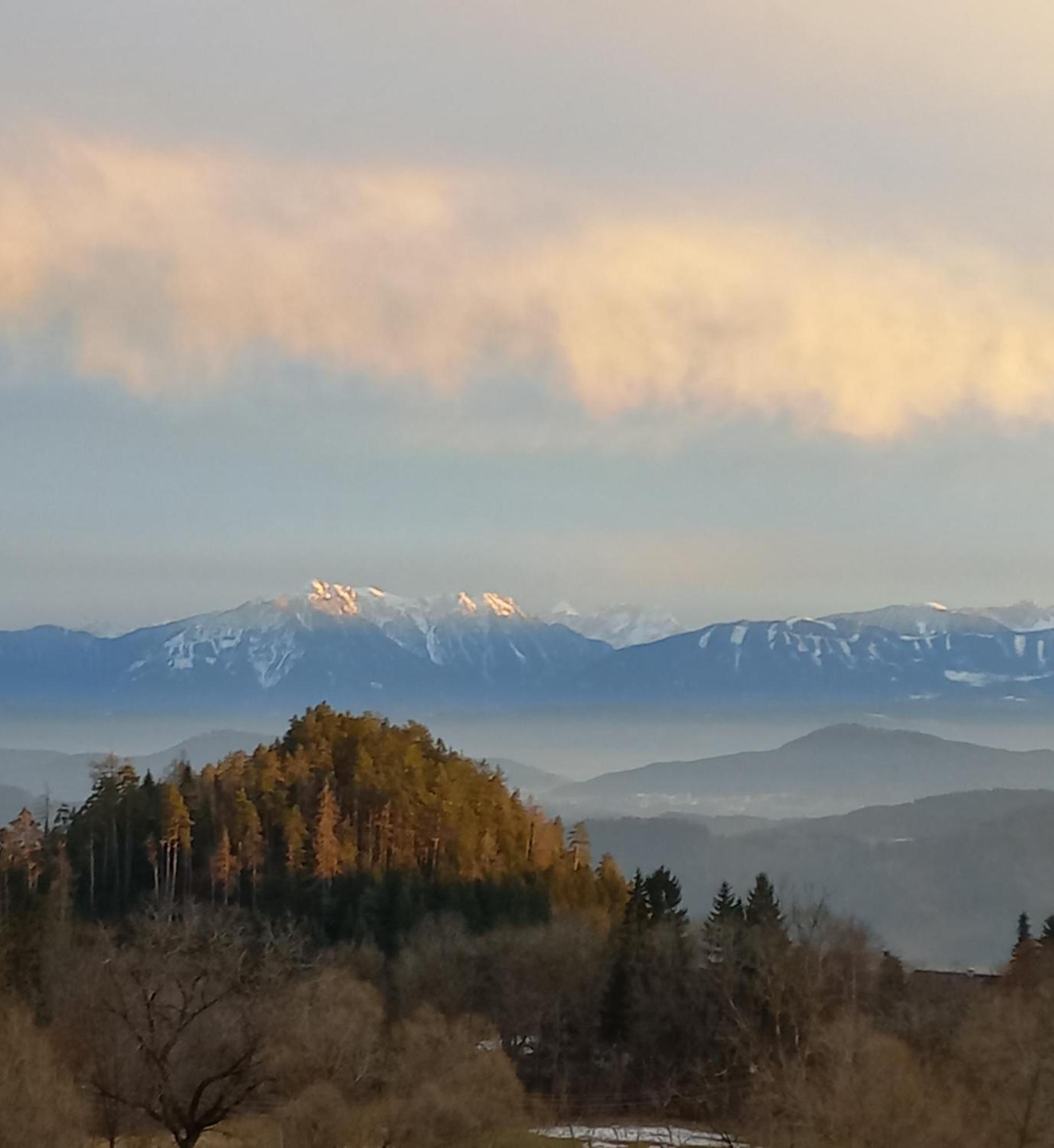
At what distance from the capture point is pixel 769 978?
184 ft

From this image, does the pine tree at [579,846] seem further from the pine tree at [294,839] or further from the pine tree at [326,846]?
the pine tree at [294,839]

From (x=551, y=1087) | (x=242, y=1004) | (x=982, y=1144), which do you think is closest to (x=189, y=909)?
(x=551, y=1087)

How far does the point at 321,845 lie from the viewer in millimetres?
81125

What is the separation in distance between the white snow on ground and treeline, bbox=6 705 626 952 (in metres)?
19.9

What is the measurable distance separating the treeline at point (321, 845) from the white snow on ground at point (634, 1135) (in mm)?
19940

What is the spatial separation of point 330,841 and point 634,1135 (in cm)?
Answer: 2978

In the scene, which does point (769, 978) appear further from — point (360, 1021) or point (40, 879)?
point (40, 879)

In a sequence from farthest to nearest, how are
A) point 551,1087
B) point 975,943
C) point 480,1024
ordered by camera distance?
point 975,943 < point 551,1087 < point 480,1024

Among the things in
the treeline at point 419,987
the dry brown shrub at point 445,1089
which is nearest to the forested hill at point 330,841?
the treeline at point 419,987

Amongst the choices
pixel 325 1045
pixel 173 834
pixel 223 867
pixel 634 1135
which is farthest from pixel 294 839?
pixel 325 1045

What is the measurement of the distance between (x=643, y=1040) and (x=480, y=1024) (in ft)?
40.5

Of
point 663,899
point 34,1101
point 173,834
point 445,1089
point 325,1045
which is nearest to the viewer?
point 34,1101

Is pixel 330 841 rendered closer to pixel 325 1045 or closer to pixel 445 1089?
pixel 325 1045

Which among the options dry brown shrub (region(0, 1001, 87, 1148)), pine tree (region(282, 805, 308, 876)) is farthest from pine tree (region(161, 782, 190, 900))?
dry brown shrub (region(0, 1001, 87, 1148))
